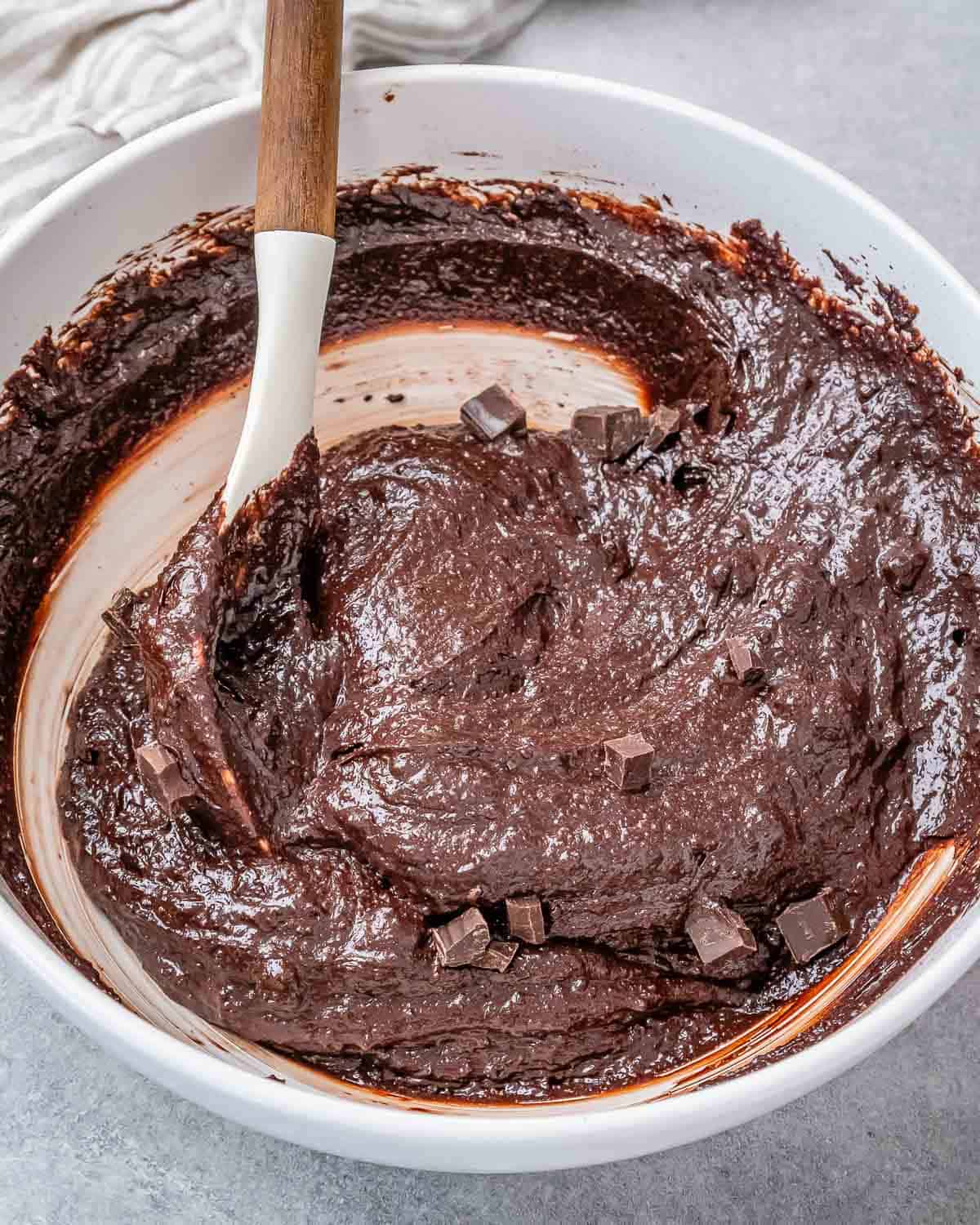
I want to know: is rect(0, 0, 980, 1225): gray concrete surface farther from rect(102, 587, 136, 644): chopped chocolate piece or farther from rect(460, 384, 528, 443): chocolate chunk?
rect(460, 384, 528, 443): chocolate chunk

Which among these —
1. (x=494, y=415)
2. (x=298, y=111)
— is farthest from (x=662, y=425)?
(x=298, y=111)

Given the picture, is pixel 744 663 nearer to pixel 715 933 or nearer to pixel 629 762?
pixel 629 762

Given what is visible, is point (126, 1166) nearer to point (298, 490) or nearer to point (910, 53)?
point (298, 490)

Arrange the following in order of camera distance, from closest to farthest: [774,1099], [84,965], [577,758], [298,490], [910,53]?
[774,1099]
[84,965]
[577,758]
[298,490]
[910,53]

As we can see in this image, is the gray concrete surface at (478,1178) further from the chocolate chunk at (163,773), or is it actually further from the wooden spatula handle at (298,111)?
the wooden spatula handle at (298,111)

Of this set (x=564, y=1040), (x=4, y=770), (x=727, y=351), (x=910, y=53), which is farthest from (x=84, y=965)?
(x=910, y=53)

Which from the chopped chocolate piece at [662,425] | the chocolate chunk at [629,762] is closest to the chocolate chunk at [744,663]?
the chocolate chunk at [629,762]

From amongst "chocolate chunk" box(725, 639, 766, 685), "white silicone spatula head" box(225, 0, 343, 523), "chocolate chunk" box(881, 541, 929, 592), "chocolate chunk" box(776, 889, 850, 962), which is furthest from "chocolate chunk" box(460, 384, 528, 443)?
"chocolate chunk" box(776, 889, 850, 962)
